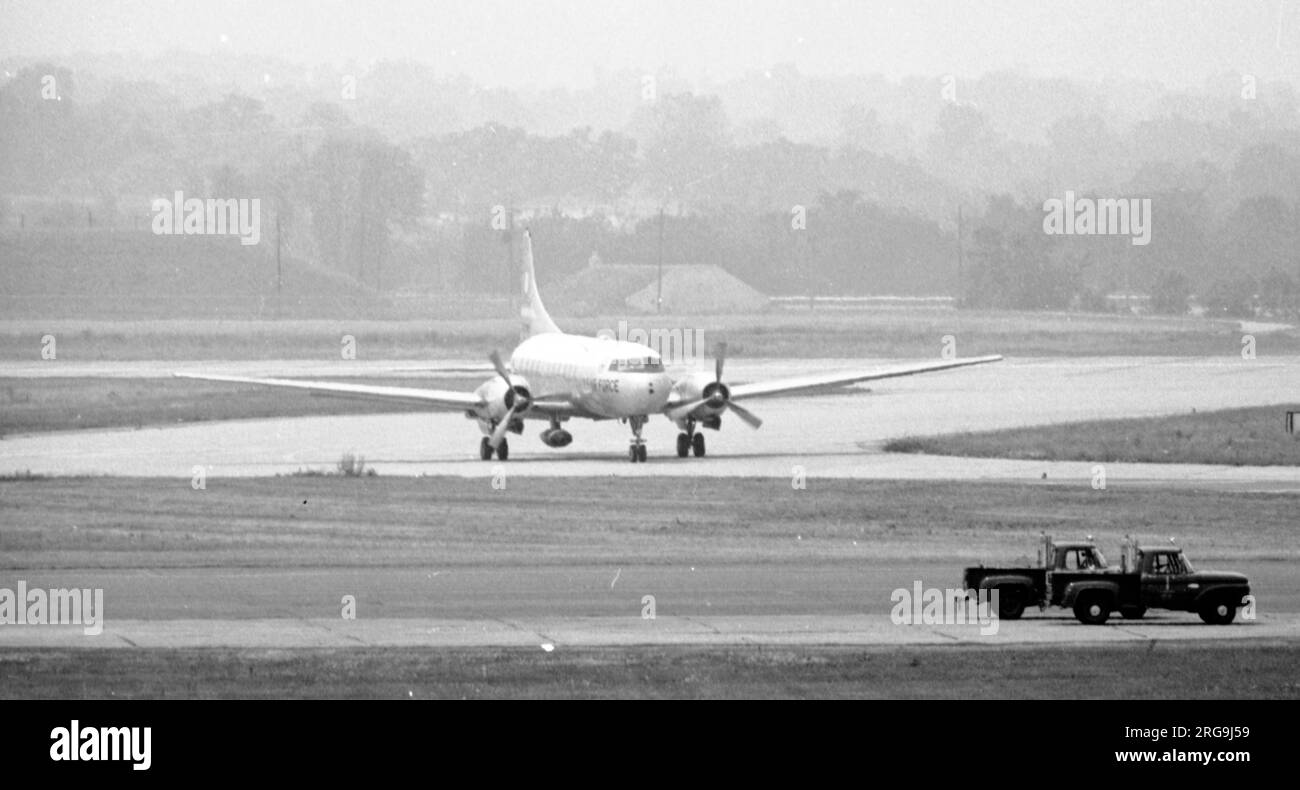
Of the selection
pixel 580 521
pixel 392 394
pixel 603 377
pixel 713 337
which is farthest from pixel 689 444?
pixel 713 337

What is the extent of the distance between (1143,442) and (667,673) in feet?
117

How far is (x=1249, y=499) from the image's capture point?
4153 cm

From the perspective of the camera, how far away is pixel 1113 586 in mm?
25922

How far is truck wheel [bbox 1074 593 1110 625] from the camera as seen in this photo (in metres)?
25.8

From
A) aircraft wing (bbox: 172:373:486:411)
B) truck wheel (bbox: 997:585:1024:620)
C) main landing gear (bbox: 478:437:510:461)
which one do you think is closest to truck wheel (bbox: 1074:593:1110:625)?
truck wheel (bbox: 997:585:1024:620)

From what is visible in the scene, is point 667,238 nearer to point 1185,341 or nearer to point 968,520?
point 1185,341

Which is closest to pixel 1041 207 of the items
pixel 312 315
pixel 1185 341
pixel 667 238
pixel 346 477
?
pixel 667 238

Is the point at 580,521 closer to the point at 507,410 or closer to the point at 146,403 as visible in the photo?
the point at 507,410

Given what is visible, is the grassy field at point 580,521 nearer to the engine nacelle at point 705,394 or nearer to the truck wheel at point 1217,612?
the engine nacelle at point 705,394

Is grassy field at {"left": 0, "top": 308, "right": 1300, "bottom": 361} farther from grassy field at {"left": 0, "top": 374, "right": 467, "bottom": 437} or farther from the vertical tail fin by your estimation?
the vertical tail fin

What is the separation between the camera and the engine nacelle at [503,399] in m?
52.7

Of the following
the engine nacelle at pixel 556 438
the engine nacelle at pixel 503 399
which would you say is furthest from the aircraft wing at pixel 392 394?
the engine nacelle at pixel 556 438
